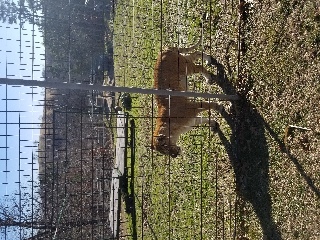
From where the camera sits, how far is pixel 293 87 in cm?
445

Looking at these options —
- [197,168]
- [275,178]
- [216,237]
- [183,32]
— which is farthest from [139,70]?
[275,178]

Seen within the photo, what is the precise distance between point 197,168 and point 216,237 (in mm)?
1137

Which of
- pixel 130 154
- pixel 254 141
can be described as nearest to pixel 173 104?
pixel 254 141

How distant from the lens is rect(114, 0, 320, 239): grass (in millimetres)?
4277

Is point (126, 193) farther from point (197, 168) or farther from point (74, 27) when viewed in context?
point (74, 27)

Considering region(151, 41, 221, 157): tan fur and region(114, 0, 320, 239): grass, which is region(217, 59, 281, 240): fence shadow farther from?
region(151, 41, 221, 157): tan fur

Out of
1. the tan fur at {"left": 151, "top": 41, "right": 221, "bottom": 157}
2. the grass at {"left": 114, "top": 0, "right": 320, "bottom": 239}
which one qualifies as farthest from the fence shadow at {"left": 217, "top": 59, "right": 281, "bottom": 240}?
the tan fur at {"left": 151, "top": 41, "right": 221, "bottom": 157}

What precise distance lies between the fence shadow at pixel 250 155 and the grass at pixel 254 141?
12 millimetres

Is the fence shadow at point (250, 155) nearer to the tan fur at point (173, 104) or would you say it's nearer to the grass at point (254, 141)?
the grass at point (254, 141)

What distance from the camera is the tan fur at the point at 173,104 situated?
5.39 meters

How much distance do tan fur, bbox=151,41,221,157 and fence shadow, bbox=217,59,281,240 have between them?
34 cm

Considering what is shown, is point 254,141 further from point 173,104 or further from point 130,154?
point 130,154

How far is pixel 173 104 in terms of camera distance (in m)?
5.39

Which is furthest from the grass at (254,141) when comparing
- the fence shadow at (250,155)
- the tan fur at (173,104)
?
the tan fur at (173,104)
